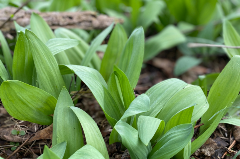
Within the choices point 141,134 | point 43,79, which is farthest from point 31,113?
point 141,134

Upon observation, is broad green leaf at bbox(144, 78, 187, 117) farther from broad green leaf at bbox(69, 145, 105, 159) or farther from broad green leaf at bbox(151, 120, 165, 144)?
broad green leaf at bbox(69, 145, 105, 159)

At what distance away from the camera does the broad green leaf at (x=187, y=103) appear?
0.89m

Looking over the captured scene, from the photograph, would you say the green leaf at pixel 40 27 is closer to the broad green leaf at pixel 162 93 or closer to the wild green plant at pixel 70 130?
the wild green plant at pixel 70 130

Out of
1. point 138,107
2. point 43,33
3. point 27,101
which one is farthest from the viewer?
point 43,33

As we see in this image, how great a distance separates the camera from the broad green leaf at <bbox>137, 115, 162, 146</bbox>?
0.71 meters

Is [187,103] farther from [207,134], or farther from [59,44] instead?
[59,44]

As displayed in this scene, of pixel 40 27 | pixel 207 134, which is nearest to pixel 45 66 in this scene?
pixel 40 27

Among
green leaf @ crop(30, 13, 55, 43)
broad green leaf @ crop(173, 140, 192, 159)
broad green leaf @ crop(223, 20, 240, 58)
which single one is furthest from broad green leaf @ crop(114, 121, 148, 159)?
broad green leaf @ crop(223, 20, 240, 58)

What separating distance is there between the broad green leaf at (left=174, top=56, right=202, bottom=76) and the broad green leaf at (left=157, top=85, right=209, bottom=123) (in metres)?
1.15

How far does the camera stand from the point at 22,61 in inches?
40.6

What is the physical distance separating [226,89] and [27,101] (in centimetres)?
89

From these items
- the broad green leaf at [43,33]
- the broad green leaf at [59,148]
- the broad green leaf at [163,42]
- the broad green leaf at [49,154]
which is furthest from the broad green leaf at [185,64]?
the broad green leaf at [49,154]


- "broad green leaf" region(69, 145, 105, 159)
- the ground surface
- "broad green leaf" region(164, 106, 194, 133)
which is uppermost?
"broad green leaf" region(164, 106, 194, 133)

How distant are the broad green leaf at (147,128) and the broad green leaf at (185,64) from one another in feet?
4.43
